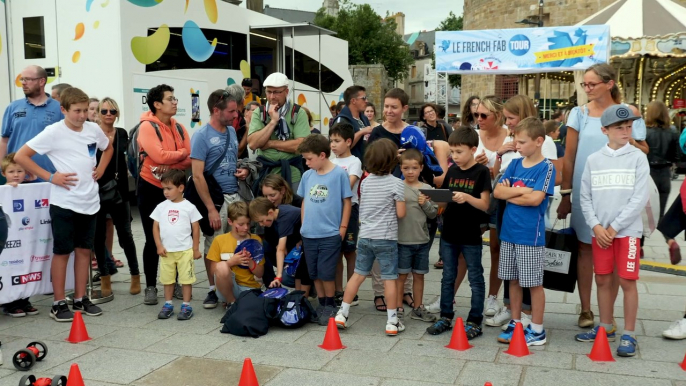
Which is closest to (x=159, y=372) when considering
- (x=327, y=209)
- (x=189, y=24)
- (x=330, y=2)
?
(x=327, y=209)

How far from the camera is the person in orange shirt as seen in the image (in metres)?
5.84

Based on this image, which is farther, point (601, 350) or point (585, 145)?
point (585, 145)

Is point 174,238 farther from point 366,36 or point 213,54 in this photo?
point 366,36

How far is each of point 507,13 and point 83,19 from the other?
1231 inches

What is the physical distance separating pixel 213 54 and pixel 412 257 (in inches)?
304

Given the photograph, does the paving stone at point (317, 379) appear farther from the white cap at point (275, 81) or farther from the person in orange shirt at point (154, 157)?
the white cap at point (275, 81)

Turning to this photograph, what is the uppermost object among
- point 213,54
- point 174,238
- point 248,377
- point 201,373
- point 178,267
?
point 213,54

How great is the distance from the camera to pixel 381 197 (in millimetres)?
5027

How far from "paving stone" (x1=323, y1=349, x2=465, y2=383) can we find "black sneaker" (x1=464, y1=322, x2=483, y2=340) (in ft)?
1.60

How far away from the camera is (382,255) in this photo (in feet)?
16.6

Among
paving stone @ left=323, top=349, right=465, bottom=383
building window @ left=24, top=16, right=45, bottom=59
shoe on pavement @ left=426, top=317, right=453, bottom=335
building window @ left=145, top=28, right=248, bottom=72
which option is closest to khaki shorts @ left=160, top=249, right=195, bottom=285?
paving stone @ left=323, top=349, right=465, bottom=383

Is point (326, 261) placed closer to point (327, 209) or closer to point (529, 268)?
point (327, 209)

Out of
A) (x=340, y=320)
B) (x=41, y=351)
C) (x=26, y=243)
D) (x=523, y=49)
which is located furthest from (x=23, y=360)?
(x=523, y=49)

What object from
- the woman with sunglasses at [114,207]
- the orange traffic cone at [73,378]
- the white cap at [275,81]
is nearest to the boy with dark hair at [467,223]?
the white cap at [275,81]
